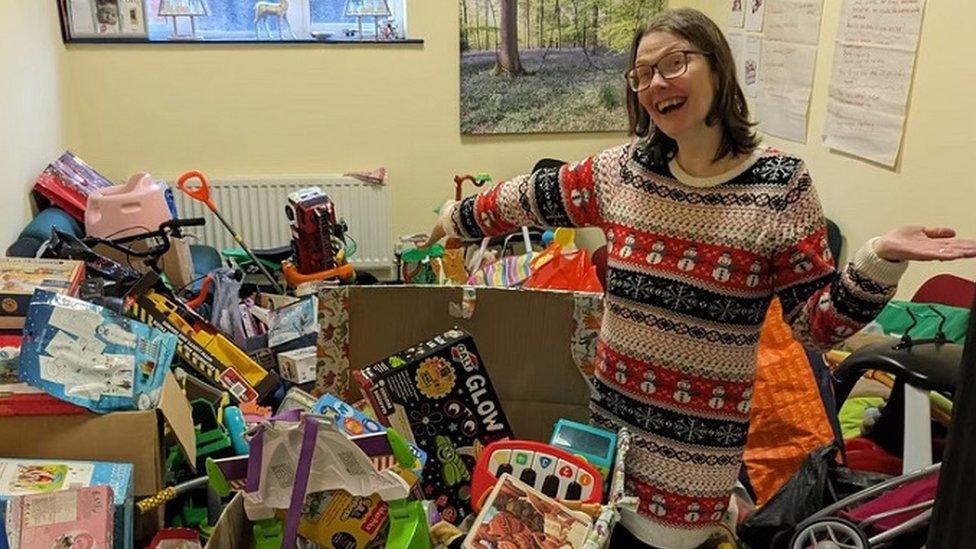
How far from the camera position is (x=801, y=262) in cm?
122

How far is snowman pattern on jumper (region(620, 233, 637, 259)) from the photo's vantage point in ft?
4.34

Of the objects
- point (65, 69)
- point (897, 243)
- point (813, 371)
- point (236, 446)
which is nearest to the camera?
point (897, 243)

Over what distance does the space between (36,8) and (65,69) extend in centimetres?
39

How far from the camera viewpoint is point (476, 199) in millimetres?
1606

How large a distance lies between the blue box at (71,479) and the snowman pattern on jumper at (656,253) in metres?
0.99

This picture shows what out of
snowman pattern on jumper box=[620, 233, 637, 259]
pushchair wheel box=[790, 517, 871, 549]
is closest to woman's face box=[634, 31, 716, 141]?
snowman pattern on jumper box=[620, 233, 637, 259]

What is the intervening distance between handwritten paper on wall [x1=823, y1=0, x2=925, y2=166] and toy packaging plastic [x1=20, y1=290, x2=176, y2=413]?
250 cm

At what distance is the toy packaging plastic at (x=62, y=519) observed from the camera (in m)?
1.21

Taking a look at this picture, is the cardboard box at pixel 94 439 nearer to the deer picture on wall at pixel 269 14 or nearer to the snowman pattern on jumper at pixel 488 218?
the snowman pattern on jumper at pixel 488 218

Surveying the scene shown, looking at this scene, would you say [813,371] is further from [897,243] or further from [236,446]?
[236,446]

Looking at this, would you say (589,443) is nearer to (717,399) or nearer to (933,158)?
(717,399)

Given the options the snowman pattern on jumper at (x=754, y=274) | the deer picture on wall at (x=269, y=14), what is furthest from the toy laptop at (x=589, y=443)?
the deer picture on wall at (x=269, y=14)

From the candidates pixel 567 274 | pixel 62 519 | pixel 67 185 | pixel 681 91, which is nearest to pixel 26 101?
pixel 67 185

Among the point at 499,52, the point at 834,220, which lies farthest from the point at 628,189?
the point at 499,52
